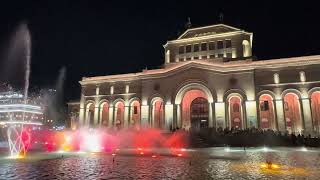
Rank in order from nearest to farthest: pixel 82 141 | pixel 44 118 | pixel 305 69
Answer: pixel 82 141
pixel 305 69
pixel 44 118

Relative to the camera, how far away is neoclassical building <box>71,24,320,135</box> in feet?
138

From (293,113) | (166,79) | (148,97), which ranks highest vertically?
(166,79)

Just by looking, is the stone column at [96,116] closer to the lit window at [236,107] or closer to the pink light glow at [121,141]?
the pink light glow at [121,141]

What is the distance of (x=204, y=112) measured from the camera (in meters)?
49.8

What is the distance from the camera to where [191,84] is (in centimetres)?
4678

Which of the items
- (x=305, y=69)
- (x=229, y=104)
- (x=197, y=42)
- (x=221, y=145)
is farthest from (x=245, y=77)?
(x=221, y=145)

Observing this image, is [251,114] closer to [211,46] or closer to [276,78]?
[276,78]

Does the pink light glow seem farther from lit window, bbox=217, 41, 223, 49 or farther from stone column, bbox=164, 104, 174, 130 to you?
lit window, bbox=217, 41, 223, 49

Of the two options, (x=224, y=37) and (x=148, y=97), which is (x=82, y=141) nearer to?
(x=148, y=97)

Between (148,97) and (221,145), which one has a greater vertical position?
(148,97)

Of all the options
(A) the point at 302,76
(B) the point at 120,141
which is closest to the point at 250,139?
(A) the point at 302,76

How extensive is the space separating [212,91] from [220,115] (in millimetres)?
4297

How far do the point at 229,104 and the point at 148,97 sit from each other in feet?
48.8

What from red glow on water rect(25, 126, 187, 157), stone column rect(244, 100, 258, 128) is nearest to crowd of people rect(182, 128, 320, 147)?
red glow on water rect(25, 126, 187, 157)
